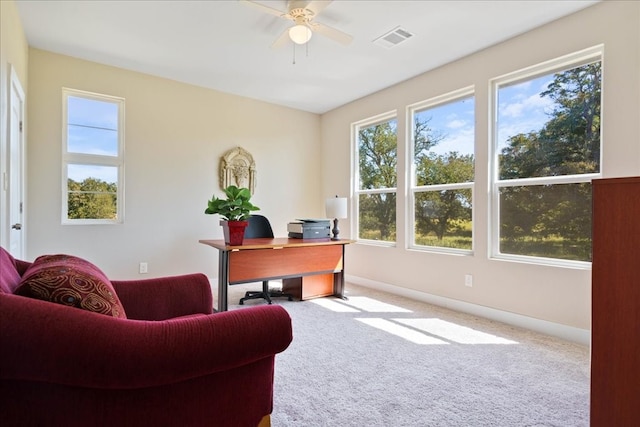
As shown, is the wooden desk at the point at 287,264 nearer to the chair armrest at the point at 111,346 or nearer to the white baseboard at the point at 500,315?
the white baseboard at the point at 500,315

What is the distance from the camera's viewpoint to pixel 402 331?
286 cm

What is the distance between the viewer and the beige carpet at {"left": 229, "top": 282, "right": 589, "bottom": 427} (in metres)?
1.67

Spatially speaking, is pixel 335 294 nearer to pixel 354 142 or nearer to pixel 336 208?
Answer: pixel 336 208

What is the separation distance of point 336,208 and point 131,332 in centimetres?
312

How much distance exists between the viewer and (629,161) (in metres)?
2.40

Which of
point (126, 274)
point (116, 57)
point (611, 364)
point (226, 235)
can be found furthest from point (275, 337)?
point (116, 57)

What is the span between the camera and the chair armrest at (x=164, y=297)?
168 centimetres

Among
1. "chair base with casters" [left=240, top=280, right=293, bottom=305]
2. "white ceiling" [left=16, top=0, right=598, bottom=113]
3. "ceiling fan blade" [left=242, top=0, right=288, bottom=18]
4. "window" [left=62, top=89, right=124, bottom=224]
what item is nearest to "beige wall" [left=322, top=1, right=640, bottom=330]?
"white ceiling" [left=16, top=0, right=598, bottom=113]

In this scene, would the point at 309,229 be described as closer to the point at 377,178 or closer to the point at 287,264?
the point at 287,264

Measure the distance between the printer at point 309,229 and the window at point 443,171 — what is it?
1.08m

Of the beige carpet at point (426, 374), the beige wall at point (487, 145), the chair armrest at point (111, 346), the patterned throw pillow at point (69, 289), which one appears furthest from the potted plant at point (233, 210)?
the beige wall at point (487, 145)

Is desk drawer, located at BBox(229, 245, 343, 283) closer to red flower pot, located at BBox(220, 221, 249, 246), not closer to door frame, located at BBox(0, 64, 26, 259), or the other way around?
red flower pot, located at BBox(220, 221, 249, 246)

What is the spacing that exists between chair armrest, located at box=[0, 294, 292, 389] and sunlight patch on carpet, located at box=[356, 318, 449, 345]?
1.94m

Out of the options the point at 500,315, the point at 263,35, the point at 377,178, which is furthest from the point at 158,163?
the point at 500,315
